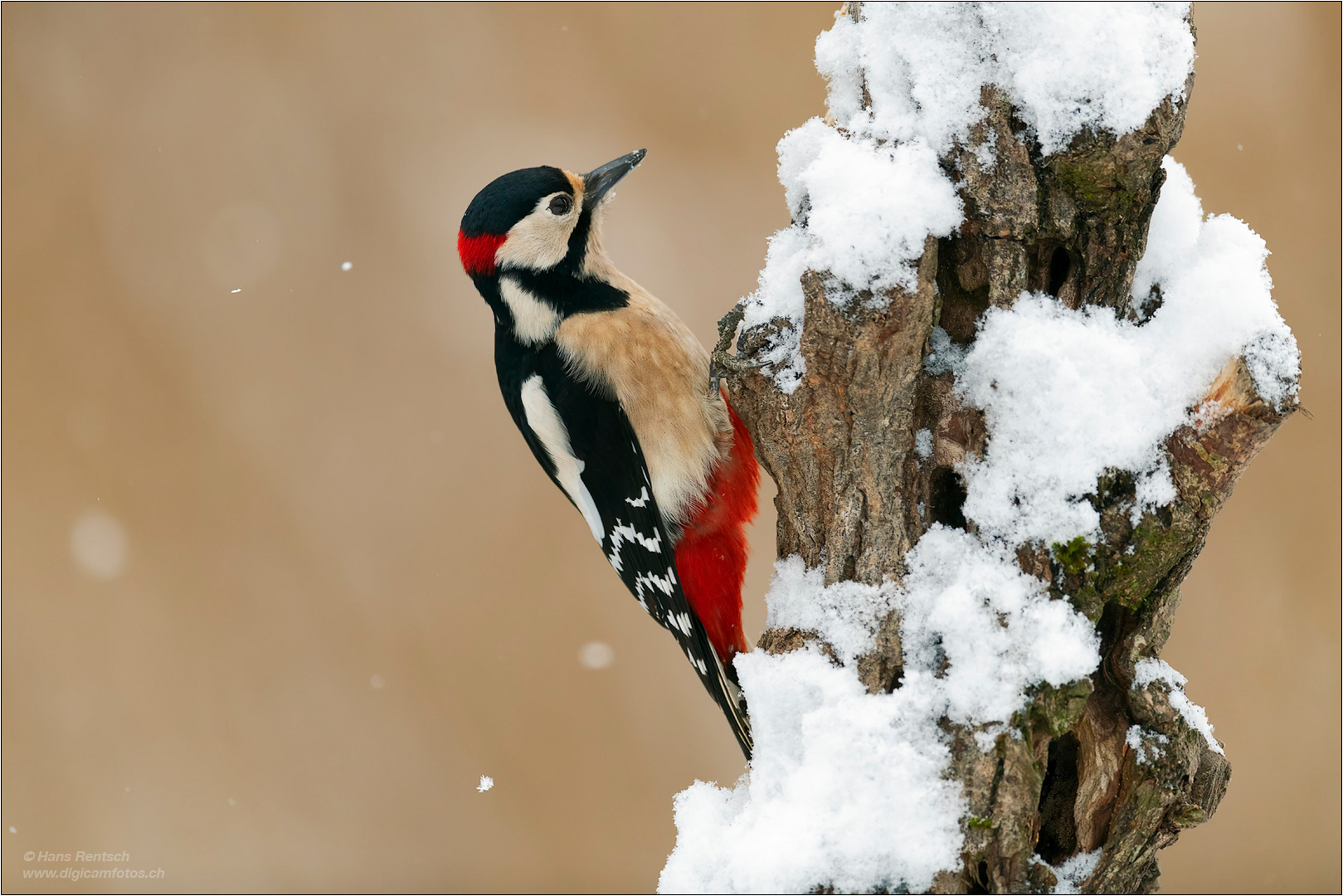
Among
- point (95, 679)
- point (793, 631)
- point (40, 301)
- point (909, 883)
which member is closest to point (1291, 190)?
point (793, 631)

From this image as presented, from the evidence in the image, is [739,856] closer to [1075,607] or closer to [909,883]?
[909,883]

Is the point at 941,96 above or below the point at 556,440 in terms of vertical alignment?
above

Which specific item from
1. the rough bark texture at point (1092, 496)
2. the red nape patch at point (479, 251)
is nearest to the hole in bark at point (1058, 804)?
the rough bark texture at point (1092, 496)

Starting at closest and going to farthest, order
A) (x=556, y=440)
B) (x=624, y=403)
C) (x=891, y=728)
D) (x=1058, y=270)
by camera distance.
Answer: (x=891, y=728) < (x=1058, y=270) < (x=624, y=403) < (x=556, y=440)

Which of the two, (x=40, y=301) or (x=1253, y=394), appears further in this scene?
(x=40, y=301)

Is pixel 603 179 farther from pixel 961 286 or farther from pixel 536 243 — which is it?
pixel 961 286

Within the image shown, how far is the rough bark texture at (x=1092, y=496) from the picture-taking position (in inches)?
41.7

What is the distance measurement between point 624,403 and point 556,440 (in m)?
0.21

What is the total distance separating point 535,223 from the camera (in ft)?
6.20

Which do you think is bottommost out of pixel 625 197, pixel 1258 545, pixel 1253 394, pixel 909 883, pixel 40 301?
pixel 909 883

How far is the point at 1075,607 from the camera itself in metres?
1.09

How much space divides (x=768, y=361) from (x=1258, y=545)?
105 inches

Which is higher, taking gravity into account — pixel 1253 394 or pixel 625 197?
pixel 625 197

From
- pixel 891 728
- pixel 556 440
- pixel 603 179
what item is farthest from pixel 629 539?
pixel 891 728
